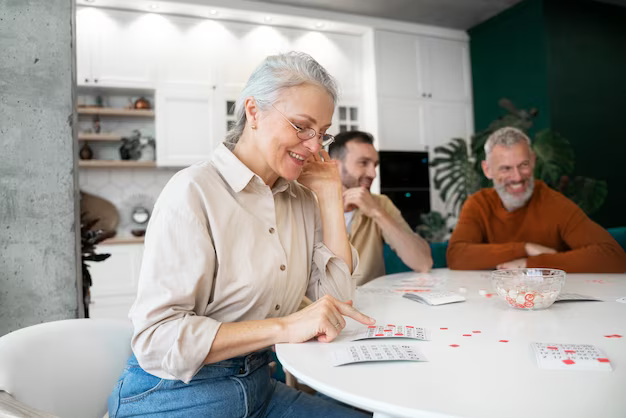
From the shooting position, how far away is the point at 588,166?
5.26 meters

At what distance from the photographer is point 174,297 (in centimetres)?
97

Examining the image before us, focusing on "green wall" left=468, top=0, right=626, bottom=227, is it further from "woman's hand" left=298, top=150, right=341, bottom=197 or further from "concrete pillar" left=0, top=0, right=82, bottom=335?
"concrete pillar" left=0, top=0, right=82, bottom=335

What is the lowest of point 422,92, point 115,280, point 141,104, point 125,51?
point 115,280

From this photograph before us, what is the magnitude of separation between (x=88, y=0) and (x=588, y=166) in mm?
5310

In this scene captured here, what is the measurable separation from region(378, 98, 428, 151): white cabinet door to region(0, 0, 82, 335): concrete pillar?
422cm

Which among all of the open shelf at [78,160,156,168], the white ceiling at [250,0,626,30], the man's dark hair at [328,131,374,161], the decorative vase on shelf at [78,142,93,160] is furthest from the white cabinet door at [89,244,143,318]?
the white ceiling at [250,0,626,30]

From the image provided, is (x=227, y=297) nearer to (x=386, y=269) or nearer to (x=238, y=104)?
(x=238, y=104)

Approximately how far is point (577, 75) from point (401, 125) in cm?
194

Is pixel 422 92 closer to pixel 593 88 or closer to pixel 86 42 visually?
pixel 593 88

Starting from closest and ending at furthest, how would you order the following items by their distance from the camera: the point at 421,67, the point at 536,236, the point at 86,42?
the point at 536,236 → the point at 86,42 → the point at 421,67

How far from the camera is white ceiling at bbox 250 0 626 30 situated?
5246mm

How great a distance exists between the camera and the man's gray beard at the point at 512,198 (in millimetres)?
2287

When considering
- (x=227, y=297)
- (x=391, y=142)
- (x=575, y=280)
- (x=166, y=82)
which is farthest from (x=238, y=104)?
(x=391, y=142)

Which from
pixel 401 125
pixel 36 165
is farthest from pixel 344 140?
pixel 401 125
